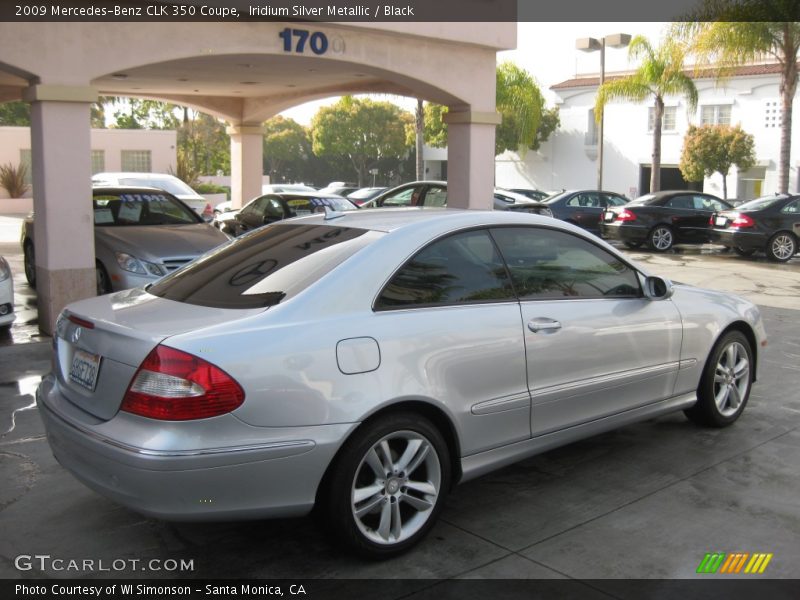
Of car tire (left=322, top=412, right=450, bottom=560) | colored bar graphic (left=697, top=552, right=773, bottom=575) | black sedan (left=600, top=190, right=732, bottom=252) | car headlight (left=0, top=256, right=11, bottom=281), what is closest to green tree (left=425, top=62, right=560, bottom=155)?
black sedan (left=600, top=190, right=732, bottom=252)

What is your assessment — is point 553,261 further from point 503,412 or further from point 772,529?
point 772,529

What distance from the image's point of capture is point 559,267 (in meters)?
4.81

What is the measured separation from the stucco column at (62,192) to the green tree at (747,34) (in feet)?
59.5

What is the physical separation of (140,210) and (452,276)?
788cm

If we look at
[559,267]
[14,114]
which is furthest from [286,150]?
[559,267]

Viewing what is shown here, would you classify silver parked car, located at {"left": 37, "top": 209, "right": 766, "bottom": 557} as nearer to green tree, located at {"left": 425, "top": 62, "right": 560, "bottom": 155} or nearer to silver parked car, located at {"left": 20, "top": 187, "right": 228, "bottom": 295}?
silver parked car, located at {"left": 20, "top": 187, "right": 228, "bottom": 295}

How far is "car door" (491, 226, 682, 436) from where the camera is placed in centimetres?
450

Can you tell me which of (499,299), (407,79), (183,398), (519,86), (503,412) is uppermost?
(519,86)

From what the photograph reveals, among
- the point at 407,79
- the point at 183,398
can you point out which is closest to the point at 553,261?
the point at 183,398

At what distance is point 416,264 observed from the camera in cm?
422

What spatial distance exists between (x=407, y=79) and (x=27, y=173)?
29816 mm

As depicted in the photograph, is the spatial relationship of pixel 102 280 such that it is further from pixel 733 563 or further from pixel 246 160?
pixel 246 160

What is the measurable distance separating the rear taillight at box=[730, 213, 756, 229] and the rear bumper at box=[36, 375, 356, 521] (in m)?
15.6

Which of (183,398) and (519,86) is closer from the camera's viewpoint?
(183,398)
